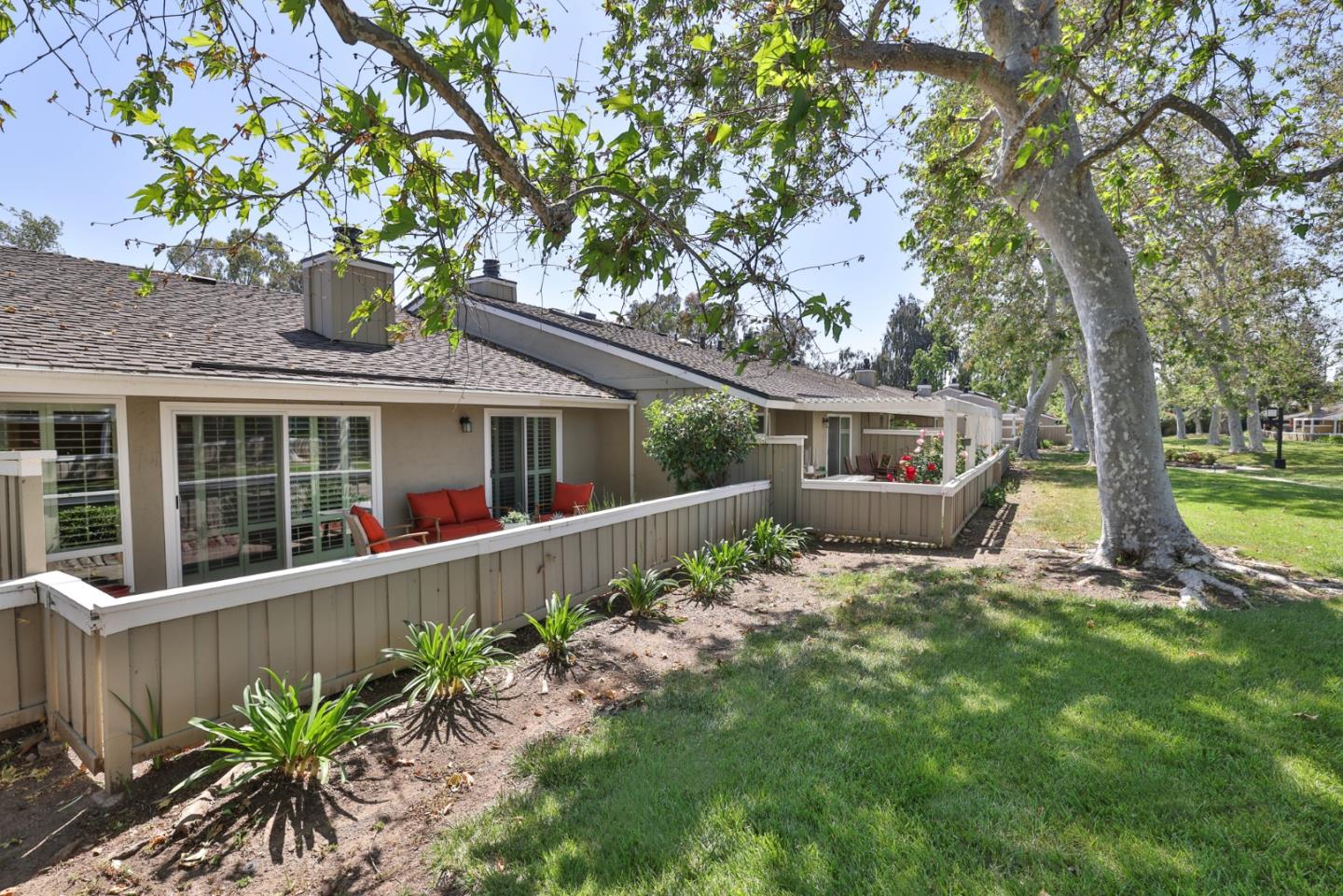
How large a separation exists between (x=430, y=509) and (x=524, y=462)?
2.29 meters

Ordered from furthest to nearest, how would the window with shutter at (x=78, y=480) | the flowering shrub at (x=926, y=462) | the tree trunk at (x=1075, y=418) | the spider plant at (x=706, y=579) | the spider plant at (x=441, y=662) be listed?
1. the tree trunk at (x=1075, y=418)
2. the flowering shrub at (x=926, y=462)
3. the spider plant at (x=706, y=579)
4. the window with shutter at (x=78, y=480)
5. the spider plant at (x=441, y=662)

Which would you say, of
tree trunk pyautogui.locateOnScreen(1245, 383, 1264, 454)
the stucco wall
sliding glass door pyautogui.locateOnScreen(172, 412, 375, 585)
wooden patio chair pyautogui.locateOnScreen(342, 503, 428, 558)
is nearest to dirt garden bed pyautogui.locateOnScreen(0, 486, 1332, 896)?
wooden patio chair pyautogui.locateOnScreen(342, 503, 428, 558)

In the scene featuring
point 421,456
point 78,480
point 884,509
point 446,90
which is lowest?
point 884,509

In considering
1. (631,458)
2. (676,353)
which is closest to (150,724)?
(631,458)

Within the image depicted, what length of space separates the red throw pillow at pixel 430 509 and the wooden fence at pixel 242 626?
131 inches

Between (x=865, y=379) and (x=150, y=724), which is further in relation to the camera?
(x=865, y=379)

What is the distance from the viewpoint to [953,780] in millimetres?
3000

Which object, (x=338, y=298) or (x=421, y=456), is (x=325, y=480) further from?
(x=338, y=298)

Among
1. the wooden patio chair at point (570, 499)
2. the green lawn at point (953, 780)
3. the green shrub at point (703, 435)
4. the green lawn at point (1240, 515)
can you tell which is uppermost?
the green shrub at point (703, 435)

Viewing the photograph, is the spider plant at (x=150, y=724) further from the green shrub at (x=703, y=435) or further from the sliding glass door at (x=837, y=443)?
the sliding glass door at (x=837, y=443)

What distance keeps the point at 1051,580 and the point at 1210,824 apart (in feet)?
16.8

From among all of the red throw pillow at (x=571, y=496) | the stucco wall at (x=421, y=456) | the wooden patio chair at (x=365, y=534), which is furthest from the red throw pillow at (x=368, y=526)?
the red throw pillow at (x=571, y=496)

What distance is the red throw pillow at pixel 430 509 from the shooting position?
825cm

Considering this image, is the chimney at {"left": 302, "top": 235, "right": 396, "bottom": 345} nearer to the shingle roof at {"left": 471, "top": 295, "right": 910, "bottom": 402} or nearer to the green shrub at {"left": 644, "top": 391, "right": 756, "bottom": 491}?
the shingle roof at {"left": 471, "top": 295, "right": 910, "bottom": 402}
